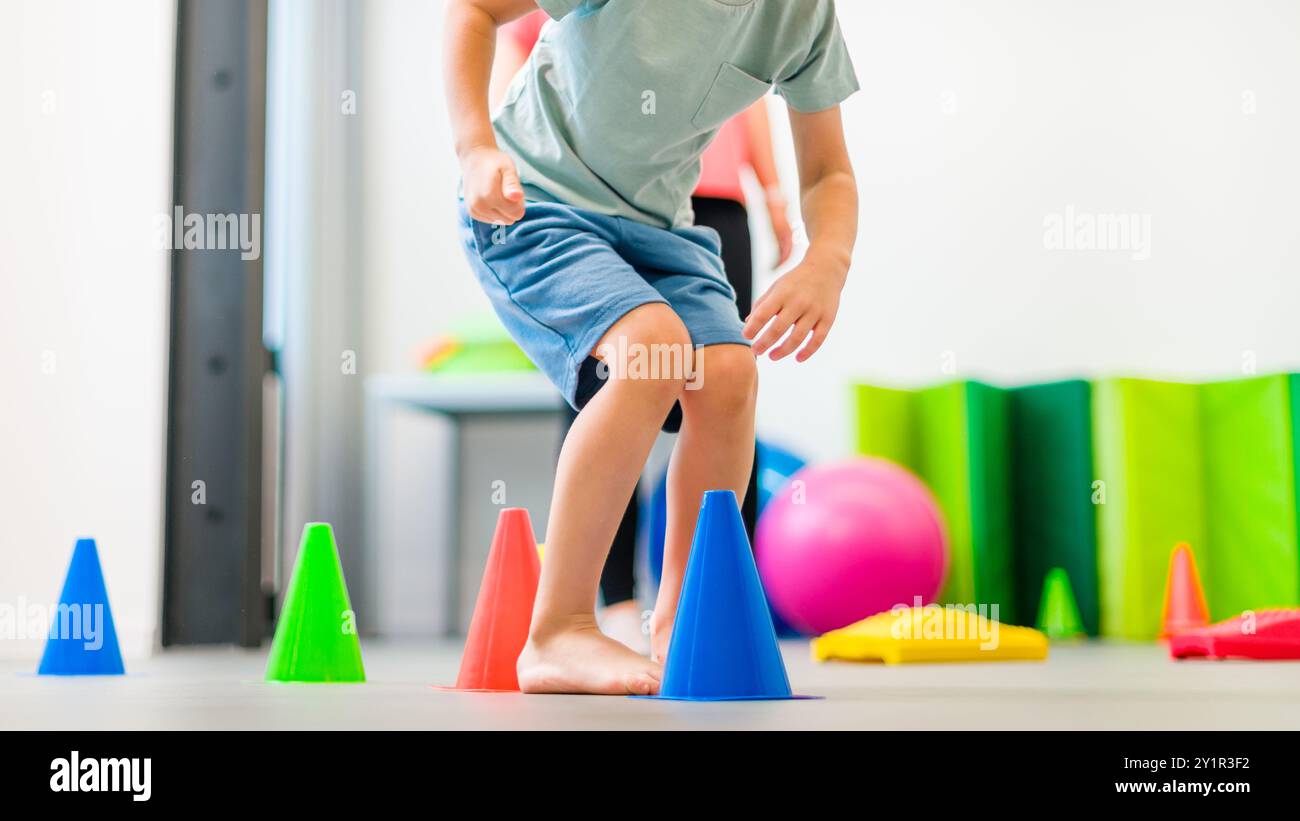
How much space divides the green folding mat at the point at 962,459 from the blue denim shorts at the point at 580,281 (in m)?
1.72

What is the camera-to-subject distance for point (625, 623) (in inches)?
72.9

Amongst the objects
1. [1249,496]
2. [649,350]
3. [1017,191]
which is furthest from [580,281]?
[1017,191]

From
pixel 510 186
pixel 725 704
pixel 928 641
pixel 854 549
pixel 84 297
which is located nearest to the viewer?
pixel 725 704

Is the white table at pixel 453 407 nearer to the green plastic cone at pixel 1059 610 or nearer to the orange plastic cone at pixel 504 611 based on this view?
the green plastic cone at pixel 1059 610

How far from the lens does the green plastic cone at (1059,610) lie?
289cm

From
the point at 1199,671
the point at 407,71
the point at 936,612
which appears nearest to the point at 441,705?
the point at 1199,671

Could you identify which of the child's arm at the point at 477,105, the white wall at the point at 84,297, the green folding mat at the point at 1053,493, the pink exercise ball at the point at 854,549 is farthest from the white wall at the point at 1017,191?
the child's arm at the point at 477,105

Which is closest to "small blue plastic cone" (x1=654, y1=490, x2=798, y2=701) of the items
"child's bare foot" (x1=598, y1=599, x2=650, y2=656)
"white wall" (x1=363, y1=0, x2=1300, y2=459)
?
"child's bare foot" (x1=598, y1=599, x2=650, y2=656)

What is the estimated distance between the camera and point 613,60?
124 cm

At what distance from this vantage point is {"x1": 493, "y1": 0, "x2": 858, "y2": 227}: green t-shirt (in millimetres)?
1235

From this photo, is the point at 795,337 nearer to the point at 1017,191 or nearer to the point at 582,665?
the point at 582,665

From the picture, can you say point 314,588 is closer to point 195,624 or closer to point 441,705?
point 441,705

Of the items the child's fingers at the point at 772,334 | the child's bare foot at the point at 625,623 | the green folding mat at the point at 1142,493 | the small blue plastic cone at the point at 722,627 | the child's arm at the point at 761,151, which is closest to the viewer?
the small blue plastic cone at the point at 722,627

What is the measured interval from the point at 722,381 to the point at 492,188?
0.94 feet
